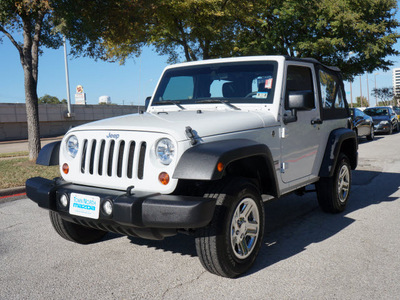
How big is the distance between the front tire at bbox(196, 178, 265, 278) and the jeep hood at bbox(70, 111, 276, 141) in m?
0.48

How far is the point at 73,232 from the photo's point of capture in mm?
4188

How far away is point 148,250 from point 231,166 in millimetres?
1289

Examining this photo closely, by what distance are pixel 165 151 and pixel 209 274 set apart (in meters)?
1.16

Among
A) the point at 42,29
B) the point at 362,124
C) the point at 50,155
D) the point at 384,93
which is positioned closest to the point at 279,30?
the point at 362,124

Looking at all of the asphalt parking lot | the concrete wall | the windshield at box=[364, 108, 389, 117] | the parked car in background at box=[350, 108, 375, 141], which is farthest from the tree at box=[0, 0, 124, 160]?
the windshield at box=[364, 108, 389, 117]

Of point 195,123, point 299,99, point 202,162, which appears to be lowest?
point 202,162

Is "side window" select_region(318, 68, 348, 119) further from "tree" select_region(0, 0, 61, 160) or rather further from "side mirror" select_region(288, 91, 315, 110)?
"tree" select_region(0, 0, 61, 160)

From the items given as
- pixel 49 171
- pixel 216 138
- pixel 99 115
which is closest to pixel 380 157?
pixel 49 171

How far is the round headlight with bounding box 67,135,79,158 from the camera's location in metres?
3.70

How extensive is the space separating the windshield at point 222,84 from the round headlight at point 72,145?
1299mm

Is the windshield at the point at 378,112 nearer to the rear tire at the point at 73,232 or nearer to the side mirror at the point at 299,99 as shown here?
the side mirror at the point at 299,99

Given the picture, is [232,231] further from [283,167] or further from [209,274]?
[283,167]

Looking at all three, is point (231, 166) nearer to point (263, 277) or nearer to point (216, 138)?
point (216, 138)

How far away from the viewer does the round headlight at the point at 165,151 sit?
10.3ft
